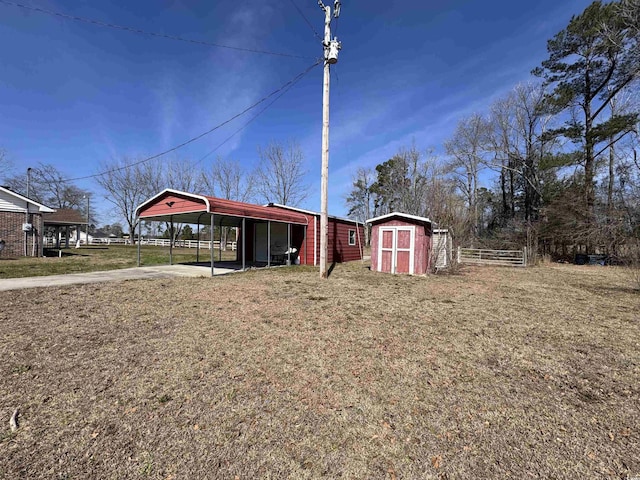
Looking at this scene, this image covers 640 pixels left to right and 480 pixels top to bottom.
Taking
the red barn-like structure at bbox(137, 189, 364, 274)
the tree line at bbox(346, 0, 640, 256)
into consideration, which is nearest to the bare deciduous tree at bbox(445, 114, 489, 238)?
the tree line at bbox(346, 0, 640, 256)

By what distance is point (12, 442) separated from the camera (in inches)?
74.2

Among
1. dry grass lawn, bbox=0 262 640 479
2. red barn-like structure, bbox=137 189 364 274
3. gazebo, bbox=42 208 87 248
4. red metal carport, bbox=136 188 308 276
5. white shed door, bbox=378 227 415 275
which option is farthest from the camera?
gazebo, bbox=42 208 87 248

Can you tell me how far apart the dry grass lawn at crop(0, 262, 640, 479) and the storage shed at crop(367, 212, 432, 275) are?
17.9 ft

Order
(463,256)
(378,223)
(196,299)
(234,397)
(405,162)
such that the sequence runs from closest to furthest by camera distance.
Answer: (234,397) → (196,299) → (378,223) → (463,256) → (405,162)

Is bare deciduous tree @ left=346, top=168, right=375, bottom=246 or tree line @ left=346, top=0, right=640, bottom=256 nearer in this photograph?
tree line @ left=346, top=0, right=640, bottom=256

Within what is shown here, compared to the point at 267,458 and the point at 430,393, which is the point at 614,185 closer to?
the point at 430,393

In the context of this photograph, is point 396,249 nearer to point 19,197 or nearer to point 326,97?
point 326,97

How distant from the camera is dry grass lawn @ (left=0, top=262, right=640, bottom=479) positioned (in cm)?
180

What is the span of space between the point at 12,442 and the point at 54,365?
1.33m

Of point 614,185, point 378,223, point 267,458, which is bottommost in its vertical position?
point 267,458

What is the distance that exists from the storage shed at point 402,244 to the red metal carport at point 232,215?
403 cm

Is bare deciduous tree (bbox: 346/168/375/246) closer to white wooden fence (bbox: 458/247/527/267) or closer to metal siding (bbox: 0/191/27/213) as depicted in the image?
white wooden fence (bbox: 458/247/527/267)

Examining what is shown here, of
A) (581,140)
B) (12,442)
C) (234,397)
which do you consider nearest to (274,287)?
(234,397)

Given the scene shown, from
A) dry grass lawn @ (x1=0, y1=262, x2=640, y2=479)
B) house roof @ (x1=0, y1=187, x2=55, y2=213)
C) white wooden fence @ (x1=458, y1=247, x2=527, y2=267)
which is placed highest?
house roof @ (x1=0, y1=187, x2=55, y2=213)
